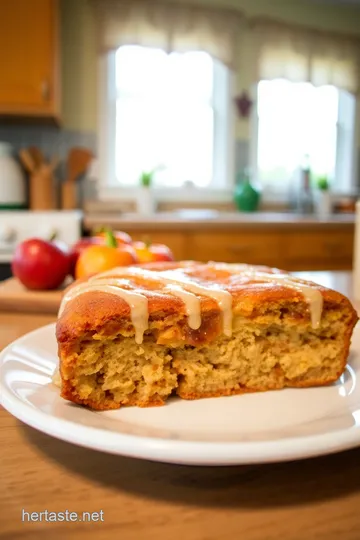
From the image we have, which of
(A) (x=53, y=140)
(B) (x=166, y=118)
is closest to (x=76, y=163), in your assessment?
(A) (x=53, y=140)

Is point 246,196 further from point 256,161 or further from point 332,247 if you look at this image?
point 332,247

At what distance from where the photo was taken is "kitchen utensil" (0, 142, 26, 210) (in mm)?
2902

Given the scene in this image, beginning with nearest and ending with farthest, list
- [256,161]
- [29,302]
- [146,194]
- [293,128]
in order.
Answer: [29,302] → [146,194] → [256,161] → [293,128]

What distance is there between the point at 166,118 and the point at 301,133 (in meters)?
1.12

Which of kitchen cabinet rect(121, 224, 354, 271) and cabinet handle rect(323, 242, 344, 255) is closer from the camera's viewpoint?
kitchen cabinet rect(121, 224, 354, 271)

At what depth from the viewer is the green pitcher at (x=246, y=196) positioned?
3523mm

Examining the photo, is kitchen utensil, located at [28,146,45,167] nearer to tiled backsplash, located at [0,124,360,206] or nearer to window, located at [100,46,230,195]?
tiled backsplash, located at [0,124,360,206]

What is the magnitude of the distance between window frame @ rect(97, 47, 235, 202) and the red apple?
7.72 feet

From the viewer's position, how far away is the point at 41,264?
1143 mm

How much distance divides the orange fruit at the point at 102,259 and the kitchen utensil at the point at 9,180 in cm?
196

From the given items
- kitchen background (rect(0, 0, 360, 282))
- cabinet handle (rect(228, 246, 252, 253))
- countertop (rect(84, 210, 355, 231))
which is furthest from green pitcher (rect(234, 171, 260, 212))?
cabinet handle (rect(228, 246, 252, 253))

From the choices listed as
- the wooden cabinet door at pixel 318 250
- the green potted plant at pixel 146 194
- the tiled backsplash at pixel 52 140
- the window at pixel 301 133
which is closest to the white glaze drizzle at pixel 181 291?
the wooden cabinet door at pixel 318 250

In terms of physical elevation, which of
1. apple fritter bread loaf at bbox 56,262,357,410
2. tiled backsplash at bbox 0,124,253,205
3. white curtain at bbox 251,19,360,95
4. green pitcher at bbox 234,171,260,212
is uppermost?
white curtain at bbox 251,19,360,95

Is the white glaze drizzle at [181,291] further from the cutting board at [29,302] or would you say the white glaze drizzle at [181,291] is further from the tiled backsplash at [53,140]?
the tiled backsplash at [53,140]
